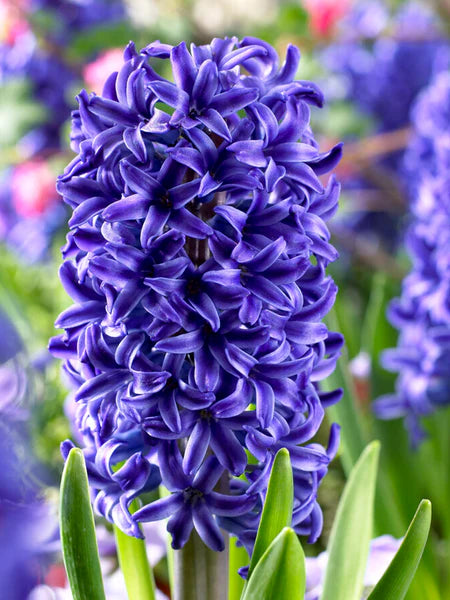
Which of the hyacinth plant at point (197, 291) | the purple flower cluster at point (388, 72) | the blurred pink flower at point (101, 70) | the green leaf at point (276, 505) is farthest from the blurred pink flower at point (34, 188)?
the green leaf at point (276, 505)

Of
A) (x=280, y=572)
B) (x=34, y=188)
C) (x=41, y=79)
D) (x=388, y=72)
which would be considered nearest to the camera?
(x=280, y=572)

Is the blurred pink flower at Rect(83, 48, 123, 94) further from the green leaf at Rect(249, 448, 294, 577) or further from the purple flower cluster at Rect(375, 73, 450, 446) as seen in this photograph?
the green leaf at Rect(249, 448, 294, 577)

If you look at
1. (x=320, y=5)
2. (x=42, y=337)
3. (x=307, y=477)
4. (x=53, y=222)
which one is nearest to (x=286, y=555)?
(x=307, y=477)

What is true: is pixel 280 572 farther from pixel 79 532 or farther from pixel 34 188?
pixel 34 188

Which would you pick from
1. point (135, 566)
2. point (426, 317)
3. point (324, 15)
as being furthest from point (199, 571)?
point (324, 15)

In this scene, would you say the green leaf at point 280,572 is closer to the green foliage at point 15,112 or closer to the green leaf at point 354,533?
the green leaf at point 354,533

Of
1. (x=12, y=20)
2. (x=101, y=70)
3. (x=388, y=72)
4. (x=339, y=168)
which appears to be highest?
(x=12, y=20)
